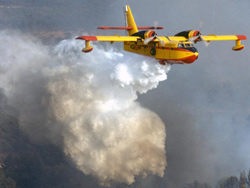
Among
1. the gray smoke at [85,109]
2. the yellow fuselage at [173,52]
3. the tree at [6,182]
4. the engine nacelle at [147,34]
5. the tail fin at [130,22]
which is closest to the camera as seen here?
the yellow fuselage at [173,52]

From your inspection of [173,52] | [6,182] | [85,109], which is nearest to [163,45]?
[173,52]

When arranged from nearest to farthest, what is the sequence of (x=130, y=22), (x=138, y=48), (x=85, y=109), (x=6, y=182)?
1. (x=138, y=48)
2. (x=130, y=22)
3. (x=85, y=109)
4. (x=6, y=182)

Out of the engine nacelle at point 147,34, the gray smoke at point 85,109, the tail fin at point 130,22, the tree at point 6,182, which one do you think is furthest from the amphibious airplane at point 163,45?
the tree at point 6,182

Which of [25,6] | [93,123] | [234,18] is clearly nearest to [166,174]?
[93,123]

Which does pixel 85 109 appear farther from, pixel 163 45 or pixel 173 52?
pixel 173 52

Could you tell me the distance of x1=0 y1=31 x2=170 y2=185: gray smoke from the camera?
51.2 m

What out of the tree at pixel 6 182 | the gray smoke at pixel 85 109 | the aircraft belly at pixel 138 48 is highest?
the aircraft belly at pixel 138 48

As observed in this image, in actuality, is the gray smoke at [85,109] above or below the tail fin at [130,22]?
below

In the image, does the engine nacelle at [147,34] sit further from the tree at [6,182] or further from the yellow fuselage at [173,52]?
the tree at [6,182]

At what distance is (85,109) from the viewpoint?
2035 inches

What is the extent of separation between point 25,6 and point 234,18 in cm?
3746

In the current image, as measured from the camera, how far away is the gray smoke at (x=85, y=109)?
51.2m

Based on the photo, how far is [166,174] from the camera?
61.9m

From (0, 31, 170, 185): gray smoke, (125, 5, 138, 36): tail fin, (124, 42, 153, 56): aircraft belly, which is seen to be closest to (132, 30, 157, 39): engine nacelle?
(124, 42, 153, 56): aircraft belly
